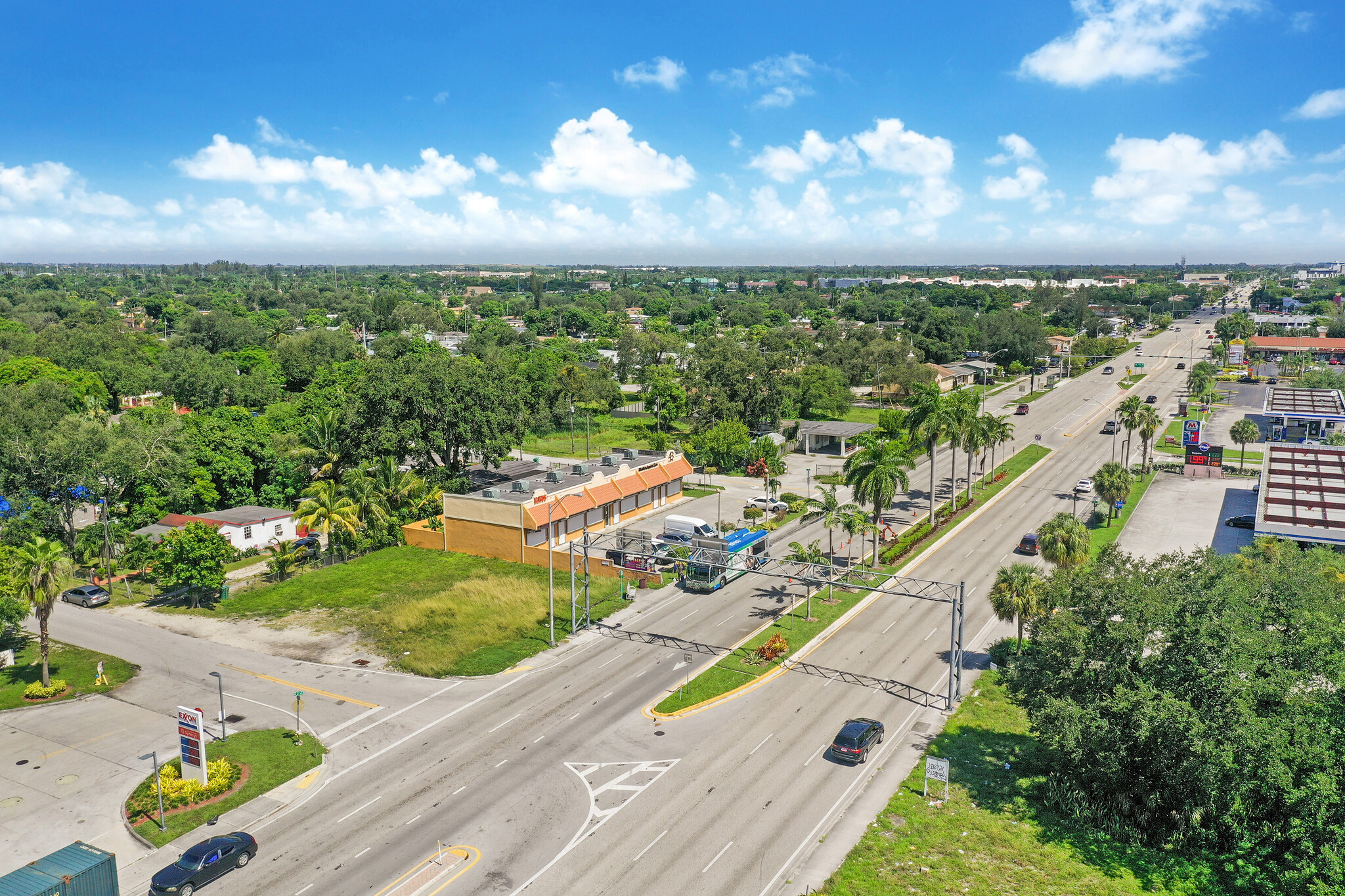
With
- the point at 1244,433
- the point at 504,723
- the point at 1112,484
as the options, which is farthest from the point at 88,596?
the point at 1244,433

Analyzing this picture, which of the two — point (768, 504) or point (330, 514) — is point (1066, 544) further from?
point (330, 514)

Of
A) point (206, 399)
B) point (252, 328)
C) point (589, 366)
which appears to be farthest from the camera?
point (252, 328)

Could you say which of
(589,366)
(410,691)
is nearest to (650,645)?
(410,691)

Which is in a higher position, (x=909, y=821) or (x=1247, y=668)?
(x=1247, y=668)

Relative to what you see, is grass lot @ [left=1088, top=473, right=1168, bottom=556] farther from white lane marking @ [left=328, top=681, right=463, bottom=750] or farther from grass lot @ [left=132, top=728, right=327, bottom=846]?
grass lot @ [left=132, top=728, right=327, bottom=846]

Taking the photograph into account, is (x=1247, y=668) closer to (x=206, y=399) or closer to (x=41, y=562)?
(x=41, y=562)

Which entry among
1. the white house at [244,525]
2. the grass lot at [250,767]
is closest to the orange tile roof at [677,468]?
the white house at [244,525]
